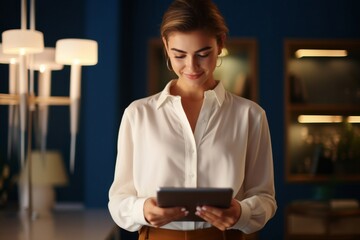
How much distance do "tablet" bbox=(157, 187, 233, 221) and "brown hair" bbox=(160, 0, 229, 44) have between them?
0.39 metres

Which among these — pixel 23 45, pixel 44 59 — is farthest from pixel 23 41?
pixel 44 59

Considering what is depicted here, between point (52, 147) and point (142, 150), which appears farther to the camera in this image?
point (52, 147)

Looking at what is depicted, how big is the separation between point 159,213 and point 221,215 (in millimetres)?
142

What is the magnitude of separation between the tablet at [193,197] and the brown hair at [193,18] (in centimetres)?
39

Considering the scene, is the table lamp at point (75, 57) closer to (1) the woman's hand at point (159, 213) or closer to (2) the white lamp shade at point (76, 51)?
(2) the white lamp shade at point (76, 51)

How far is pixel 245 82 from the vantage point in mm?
5316

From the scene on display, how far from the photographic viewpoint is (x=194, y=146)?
1.53 meters

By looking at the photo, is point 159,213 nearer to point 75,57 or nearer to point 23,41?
point 23,41

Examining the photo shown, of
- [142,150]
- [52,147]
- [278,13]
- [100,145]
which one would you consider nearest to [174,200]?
[142,150]

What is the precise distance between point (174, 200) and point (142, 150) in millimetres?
202

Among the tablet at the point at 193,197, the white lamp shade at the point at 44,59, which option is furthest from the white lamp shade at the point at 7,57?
the tablet at the point at 193,197

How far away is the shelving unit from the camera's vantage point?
5.32m

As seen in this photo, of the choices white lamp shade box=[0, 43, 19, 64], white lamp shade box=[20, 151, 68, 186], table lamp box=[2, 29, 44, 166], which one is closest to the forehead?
table lamp box=[2, 29, 44, 166]

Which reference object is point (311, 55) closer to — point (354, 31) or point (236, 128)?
point (354, 31)
